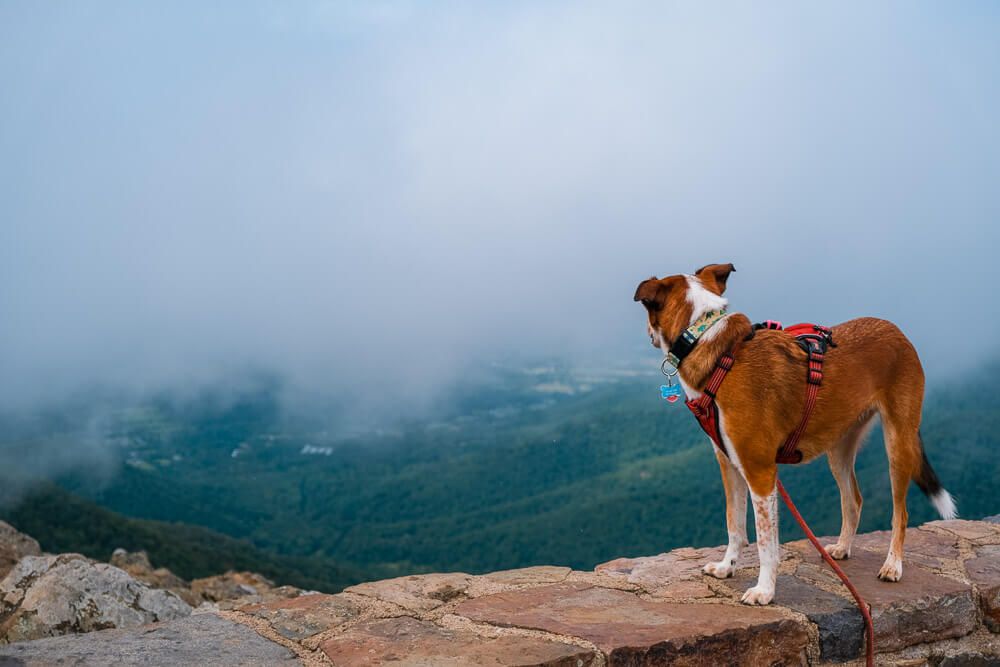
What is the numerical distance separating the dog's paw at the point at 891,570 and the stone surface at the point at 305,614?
10.9 feet

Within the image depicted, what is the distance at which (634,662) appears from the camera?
400 centimetres

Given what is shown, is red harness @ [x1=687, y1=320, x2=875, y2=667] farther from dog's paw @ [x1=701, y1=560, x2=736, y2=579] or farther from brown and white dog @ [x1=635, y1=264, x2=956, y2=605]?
dog's paw @ [x1=701, y1=560, x2=736, y2=579]

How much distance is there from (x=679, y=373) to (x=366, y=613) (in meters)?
2.30

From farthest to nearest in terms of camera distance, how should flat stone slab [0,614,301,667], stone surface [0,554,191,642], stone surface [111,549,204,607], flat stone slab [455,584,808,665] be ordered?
stone surface [111,549,204,607], stone surface [0,554,191,642], flat stone slab [455,584,808,665], flat stone slab [0,614,301,667]

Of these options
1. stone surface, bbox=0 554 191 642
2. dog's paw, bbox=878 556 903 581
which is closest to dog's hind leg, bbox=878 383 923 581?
dog's paw, bbox=878 556 903 581

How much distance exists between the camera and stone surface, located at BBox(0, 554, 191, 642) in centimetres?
649

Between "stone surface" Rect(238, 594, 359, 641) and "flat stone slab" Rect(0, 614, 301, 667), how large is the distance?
0.18 meters

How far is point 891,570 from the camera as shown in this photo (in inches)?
204

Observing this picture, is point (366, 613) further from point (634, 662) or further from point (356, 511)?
point (356, 511)

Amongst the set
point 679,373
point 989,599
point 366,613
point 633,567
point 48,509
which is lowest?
point 48,509

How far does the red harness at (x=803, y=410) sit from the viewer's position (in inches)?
184

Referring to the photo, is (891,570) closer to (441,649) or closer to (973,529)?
(973,529)

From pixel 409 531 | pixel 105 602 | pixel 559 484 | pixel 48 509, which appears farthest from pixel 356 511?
pixel 105 602

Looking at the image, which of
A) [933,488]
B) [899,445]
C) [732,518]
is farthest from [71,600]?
[933,488]
